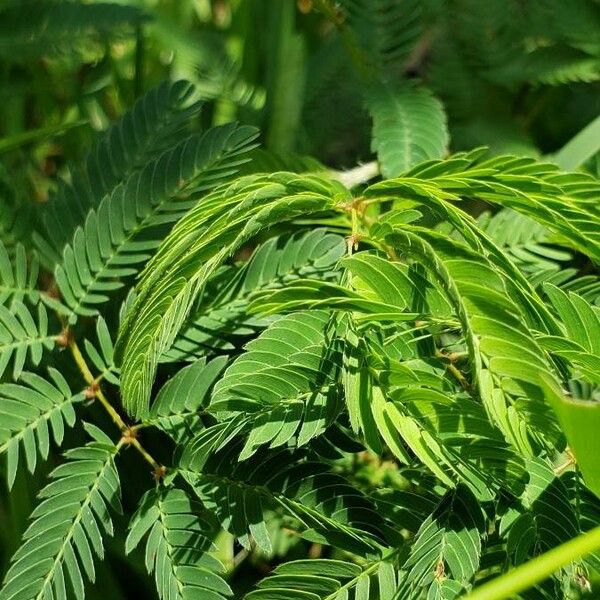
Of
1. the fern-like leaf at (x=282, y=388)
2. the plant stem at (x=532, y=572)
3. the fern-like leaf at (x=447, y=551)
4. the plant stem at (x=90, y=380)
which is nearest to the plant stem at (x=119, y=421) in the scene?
the plant stem at (x=90, y=380)

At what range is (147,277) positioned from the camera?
2.43 feet

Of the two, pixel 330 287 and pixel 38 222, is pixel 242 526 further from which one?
pixel 38 222

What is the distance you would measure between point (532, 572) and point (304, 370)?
233 mm

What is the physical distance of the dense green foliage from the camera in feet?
2.00

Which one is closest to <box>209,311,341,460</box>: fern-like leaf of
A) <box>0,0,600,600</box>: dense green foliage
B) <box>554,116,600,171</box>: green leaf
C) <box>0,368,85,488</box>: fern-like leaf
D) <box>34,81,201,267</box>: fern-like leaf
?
<box>0,0,600,600</box>: dense green foliage

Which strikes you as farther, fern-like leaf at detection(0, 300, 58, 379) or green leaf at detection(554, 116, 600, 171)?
green leaf at detection(554, 116, 600, 171)

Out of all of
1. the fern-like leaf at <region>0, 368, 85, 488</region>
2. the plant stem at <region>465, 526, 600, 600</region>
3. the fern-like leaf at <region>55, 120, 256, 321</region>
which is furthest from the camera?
the fern-like leaf at <region>55, 120, 256, 321</region>

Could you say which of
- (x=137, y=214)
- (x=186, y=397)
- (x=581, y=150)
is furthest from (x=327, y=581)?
(x=581, y=150)

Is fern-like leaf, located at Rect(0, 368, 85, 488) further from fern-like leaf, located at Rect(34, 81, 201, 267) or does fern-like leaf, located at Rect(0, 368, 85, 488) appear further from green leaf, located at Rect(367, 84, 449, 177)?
green leaf, located at Rect(367, 84, 449, 177)

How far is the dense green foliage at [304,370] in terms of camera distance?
610 mm

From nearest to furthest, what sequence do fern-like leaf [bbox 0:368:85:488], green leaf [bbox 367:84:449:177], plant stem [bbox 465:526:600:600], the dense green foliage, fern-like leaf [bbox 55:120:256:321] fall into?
plant stem [bbox 465:526:600:600] < the dense green foliage < fern-like leaf [bbox 0:368:85:488] < fern-like leaf [bbox 55:120:256:321] < green leaf [bbox 367:84:449:177]

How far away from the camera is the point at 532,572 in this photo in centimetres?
50

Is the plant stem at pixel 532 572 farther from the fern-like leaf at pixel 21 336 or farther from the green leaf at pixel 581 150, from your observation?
the green leaf at pixel 581 150

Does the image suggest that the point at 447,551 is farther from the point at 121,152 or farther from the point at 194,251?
the point at 121,152
